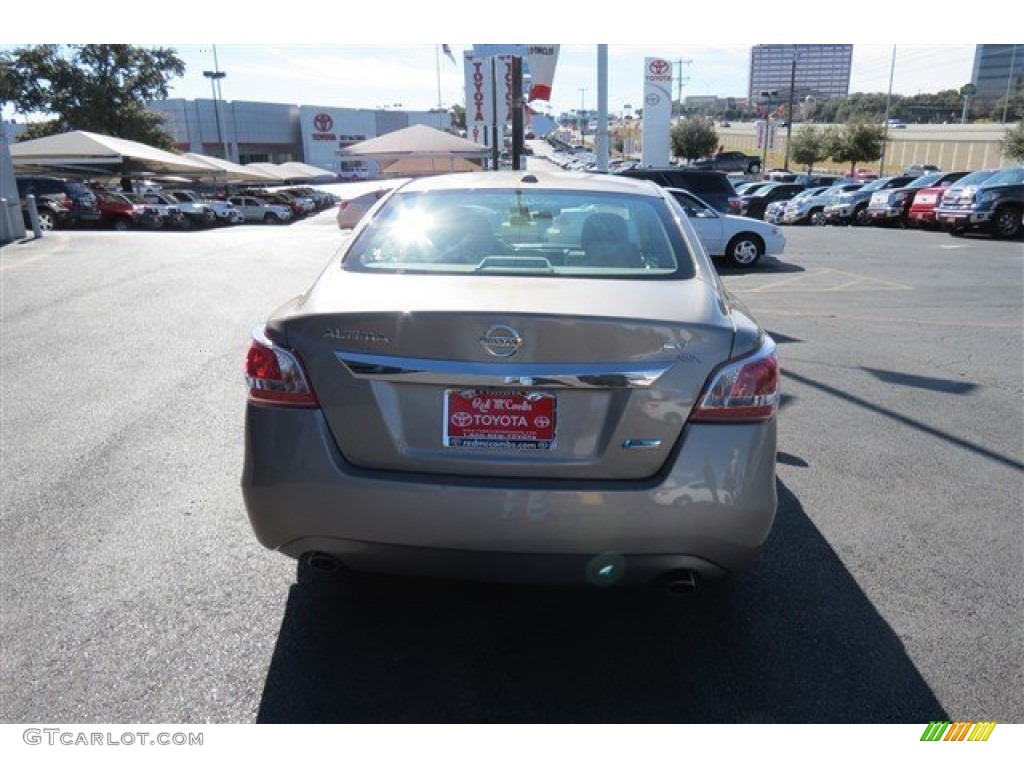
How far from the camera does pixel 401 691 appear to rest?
2693mm

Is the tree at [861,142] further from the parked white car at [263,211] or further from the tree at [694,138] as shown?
the parked white car at [263,211]

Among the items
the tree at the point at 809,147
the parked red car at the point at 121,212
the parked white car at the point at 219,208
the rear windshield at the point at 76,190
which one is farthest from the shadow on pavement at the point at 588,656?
the tree at the point at 809,147

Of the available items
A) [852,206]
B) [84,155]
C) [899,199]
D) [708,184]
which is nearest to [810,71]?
[852,206]

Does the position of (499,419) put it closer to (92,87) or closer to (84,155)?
(84,155)

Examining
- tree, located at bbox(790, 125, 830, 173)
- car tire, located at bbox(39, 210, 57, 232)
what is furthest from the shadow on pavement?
tree, located at bbox(790, 125, 830, 173)

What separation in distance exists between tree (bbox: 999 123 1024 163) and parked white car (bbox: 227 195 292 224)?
115 feet

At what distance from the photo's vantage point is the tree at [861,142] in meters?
54.3

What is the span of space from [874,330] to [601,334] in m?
7.26

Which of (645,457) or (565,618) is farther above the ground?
(645,457)

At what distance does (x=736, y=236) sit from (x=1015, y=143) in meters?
31.6

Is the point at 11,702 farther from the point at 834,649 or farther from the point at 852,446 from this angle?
the point at 852,446

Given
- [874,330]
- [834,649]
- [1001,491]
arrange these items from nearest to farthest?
[834,649], [1001,491], [874,330]
